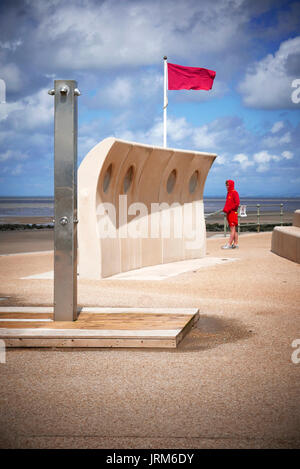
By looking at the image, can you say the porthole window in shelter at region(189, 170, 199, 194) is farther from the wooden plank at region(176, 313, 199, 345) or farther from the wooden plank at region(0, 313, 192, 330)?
the wooden plank at region(0, 313, 192, 330)

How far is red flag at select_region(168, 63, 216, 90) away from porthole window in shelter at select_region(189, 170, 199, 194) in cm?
219

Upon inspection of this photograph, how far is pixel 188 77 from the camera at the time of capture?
47.6 ft

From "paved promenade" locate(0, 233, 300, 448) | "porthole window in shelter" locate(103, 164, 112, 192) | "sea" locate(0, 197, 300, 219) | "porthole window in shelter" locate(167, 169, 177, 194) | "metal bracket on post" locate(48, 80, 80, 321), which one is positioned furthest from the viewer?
"sea" locate(0, 197, 300, 219)

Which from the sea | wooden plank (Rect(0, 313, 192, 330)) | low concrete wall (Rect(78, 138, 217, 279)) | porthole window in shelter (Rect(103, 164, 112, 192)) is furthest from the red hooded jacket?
wooden plank (Rect(0, 313, 192, 330))

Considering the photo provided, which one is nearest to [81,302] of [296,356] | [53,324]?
[53,324]

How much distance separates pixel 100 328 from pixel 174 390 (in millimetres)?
1668

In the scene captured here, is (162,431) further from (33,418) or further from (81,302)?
(81,302)

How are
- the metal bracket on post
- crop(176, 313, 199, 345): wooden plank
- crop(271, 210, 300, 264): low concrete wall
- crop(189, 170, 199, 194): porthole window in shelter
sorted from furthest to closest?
crop(189, 170, 199, 194): porthole window in shelter → crop(271, 210, 300, 264): low concrete wall → the metal bracket on post → crop(176, 313, 199, 345): wooden plank

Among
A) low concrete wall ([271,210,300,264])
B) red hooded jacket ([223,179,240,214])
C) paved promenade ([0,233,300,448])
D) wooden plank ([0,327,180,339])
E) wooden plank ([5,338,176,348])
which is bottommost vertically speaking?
paved promenade ([0,233,300,448])

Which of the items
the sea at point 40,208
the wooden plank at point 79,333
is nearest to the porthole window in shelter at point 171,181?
the sea at point 40,208

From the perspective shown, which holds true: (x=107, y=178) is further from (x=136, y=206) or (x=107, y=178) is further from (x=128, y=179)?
(x=136, y=206)

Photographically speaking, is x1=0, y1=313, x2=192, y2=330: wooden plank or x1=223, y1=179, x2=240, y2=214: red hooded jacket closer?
x1=0, y1=313, x2=192, y2=330: wooden plank

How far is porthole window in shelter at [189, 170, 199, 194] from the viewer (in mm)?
14070
